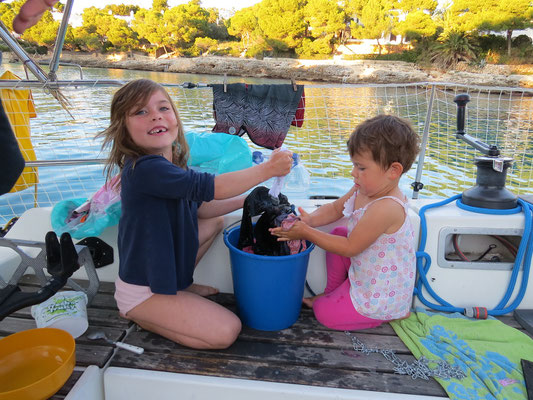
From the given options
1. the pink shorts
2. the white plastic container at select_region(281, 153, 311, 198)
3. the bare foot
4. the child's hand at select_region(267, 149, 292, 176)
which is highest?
the child's hand at select_region(267, 149, 292, 176)

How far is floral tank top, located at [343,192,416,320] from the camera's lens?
66.7 inches

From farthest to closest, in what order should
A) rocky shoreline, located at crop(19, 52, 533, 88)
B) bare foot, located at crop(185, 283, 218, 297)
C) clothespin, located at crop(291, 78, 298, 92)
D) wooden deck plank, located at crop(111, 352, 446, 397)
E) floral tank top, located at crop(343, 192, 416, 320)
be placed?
rocky shoreline, located at crop(19, 52, 533, 88)
clothespin, located at crop(291, 78, 298, 92)
bare foot, located at crop(185, 283, 218, 297)
floral tank top, located at crop(343, 192, 416, 320)
wooden deck plank, located at crop(111, 352, 446, 397)

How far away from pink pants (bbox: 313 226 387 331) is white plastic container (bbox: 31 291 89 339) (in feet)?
3.70

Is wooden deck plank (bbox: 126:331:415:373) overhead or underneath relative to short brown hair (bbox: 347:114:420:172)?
underneath

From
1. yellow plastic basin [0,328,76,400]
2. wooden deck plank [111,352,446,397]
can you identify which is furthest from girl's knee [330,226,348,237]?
yellow plastic basin [0,328,76,400]

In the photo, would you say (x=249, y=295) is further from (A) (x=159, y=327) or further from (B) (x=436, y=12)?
(B) (x=436, y=12)

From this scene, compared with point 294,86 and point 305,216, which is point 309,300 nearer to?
point 305,216

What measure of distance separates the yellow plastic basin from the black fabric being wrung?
856mm

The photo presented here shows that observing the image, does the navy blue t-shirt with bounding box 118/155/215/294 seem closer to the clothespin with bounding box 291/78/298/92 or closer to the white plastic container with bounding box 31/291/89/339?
the white plastic container with bounding box 31/291/89/339

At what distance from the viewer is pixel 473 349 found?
1.64 m

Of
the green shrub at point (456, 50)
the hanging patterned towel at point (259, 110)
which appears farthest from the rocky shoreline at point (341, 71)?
the hanging patterned towel at point (259, 110)

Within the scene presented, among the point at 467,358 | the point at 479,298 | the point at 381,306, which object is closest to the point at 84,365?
the point at 381,306

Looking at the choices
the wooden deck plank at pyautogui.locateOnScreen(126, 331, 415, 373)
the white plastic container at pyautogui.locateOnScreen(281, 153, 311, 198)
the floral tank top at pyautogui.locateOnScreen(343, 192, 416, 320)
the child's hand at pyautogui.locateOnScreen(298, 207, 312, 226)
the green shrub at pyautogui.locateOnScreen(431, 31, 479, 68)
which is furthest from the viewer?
the green shrub at pyautogui.locateOnScreen(431, 31, 479, 68)

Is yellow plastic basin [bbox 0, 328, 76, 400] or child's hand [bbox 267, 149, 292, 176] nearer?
yellow plastic basin [bbox 0, 328, 76, 400]
